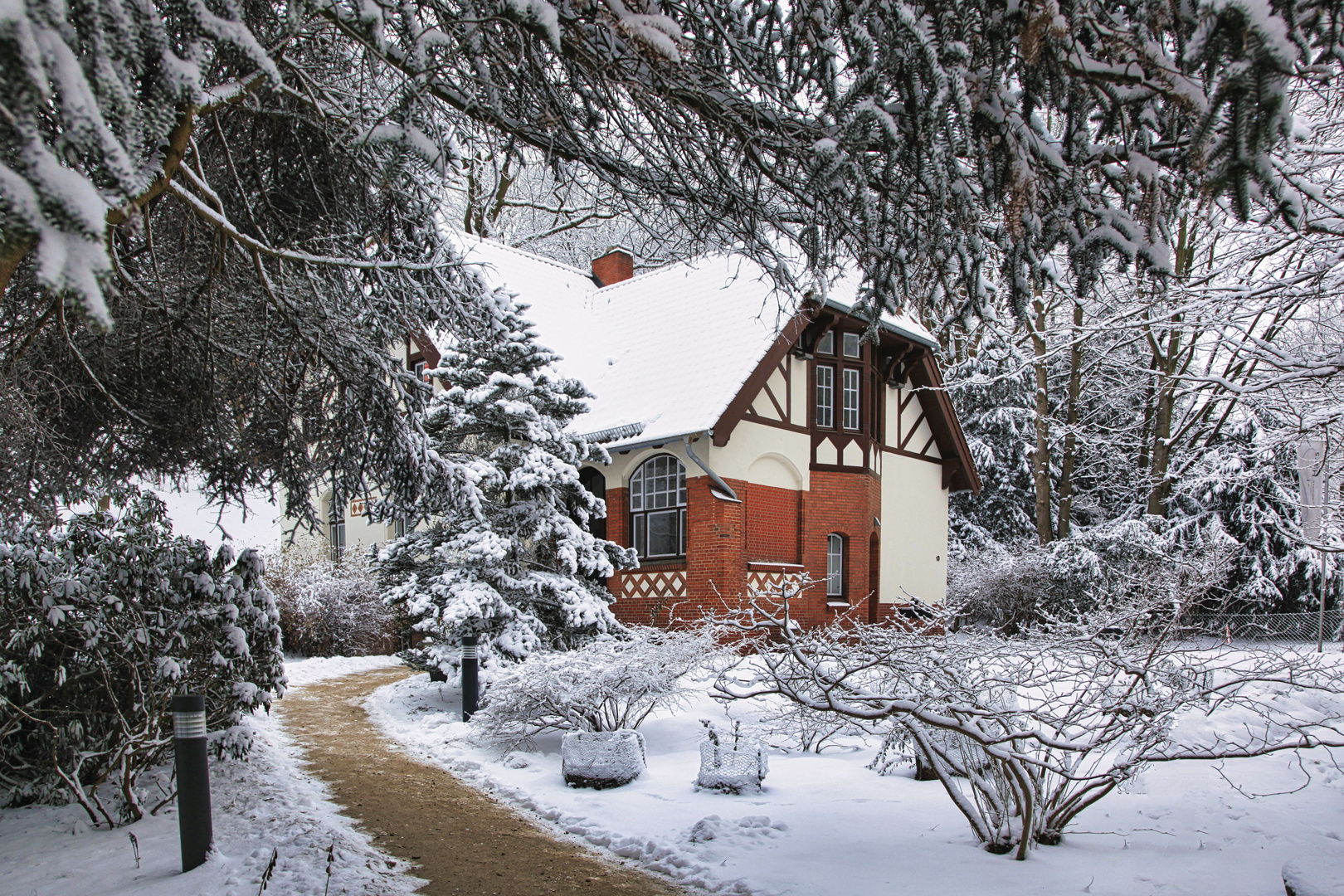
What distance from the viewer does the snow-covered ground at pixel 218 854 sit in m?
5.23

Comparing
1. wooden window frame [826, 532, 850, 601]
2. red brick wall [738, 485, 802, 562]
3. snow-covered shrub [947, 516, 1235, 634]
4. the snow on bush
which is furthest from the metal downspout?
the snow on bush

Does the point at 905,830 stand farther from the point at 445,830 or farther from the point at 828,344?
the point at 828,344

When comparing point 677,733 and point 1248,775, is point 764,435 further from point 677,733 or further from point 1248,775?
point 1248,775

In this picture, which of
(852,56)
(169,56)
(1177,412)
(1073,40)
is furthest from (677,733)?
(1177,412)

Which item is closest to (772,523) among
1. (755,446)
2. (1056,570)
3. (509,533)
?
(755,446)

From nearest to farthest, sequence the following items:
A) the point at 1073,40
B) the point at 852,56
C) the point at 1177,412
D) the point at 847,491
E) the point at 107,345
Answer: the point at 1073,40
the point at 852,56
the point at 107,345
the point at 847,491
the point at 1177,412

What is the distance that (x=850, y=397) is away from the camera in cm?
1930

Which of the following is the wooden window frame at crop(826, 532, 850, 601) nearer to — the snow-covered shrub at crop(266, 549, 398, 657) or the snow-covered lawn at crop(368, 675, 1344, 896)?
the snow-covered shrub at crop(266, 549, 398, 657)

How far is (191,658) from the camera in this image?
7031 millimetres

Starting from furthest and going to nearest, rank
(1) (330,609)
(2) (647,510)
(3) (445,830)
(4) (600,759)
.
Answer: (1) (330,609) → (2) (647,510) → (4) (600,759) → (3) (445,830)

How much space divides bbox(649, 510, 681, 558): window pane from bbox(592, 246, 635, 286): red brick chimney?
Answer: 343 inches

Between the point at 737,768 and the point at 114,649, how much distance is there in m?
4.60

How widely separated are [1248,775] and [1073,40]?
6758mm

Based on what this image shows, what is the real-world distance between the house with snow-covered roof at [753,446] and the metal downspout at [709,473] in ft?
0.14
